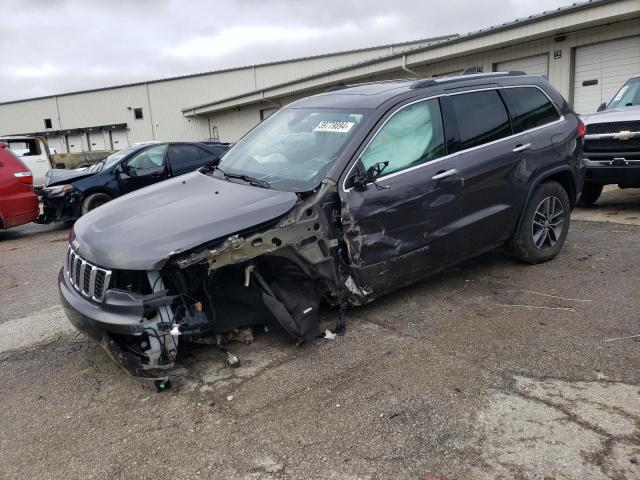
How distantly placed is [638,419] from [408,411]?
1.19m

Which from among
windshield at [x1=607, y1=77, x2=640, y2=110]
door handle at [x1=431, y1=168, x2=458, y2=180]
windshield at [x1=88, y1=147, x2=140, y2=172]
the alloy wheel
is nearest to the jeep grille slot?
door handle at [x1=431, y1=168, x2=458, y2=180]

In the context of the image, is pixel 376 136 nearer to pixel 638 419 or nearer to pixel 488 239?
pixel 488 239

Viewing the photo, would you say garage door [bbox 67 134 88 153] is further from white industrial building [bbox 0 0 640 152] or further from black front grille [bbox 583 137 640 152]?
black front grille [bbox 583 137 640 152]

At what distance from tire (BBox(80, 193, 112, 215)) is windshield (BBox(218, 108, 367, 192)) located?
232 inches

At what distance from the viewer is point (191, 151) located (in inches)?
437

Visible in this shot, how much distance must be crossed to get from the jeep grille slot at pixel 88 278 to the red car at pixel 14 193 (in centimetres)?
637

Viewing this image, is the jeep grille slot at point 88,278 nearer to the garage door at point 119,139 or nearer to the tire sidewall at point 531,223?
the tire sidewall at point 531,223

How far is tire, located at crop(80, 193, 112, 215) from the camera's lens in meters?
9.66

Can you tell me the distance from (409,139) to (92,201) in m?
7.49

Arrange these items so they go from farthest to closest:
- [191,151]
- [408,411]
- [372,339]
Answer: [191,151], [372,339], [408,411]

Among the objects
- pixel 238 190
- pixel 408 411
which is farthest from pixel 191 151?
pixel 408 411

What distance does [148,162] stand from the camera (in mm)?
10656

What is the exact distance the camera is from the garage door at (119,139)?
4384 cm

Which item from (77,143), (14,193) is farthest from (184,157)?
(77,143)
